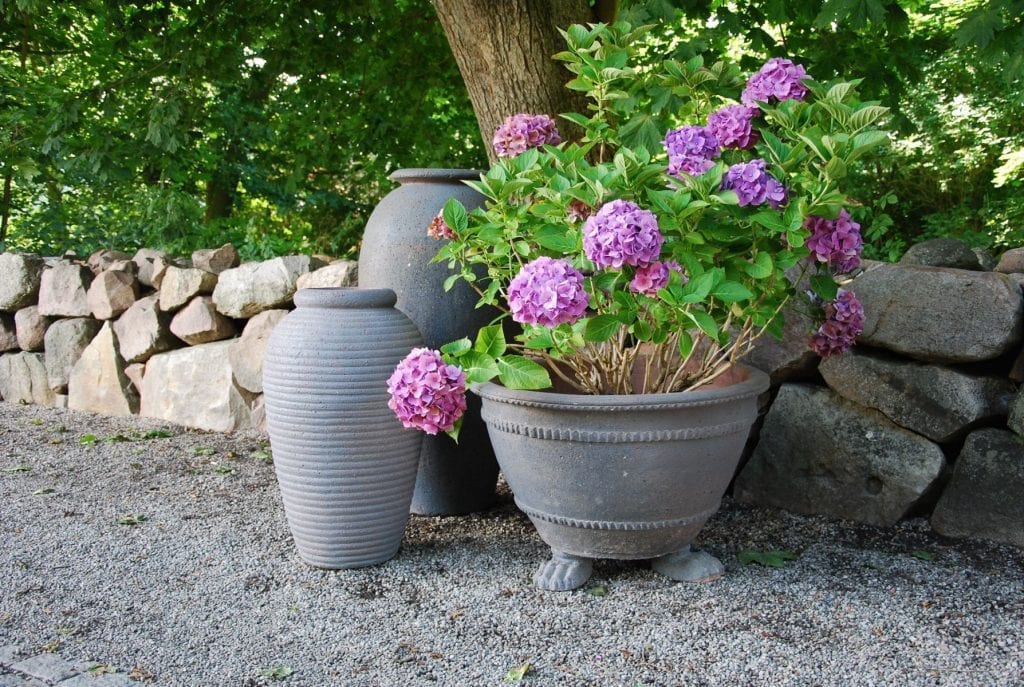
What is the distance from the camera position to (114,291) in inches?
194

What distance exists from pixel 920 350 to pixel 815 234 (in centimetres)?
86

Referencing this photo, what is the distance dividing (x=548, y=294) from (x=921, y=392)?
1.45 m

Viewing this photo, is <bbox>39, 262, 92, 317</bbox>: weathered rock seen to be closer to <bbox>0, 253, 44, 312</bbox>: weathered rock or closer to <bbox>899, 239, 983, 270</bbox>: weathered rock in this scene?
<bbox>0, 253, 44, 312</bbox>: weathered rock

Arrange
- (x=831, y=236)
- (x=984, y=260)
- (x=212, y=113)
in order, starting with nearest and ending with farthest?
(x=831, y=236) < (x=984, y=260) < (x=212, y=113)

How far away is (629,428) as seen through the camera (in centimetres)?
230

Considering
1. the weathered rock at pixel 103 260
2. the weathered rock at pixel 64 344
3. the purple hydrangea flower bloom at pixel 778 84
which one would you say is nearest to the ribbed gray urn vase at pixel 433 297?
the purple hydrangea flower bloom at pixel 778 84

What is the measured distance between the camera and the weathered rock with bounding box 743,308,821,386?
123 inches

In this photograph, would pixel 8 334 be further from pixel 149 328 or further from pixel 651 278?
pixel 651 278

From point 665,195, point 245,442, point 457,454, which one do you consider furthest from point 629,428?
point 245,442

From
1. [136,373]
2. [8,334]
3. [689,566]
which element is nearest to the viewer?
[689,566]

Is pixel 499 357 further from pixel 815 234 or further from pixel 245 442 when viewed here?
pixel 245 442

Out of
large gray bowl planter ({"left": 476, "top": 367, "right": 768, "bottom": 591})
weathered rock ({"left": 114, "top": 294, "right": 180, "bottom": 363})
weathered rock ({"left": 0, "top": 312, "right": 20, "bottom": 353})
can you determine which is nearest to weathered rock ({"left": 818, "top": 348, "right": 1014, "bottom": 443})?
large gray bowl planter ({"left": 476, "top": 367, "right": 768, "bottom": 591})

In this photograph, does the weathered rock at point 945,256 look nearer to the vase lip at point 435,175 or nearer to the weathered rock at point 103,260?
the vase lip at point 435,175

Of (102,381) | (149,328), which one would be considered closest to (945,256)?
(149,328)
